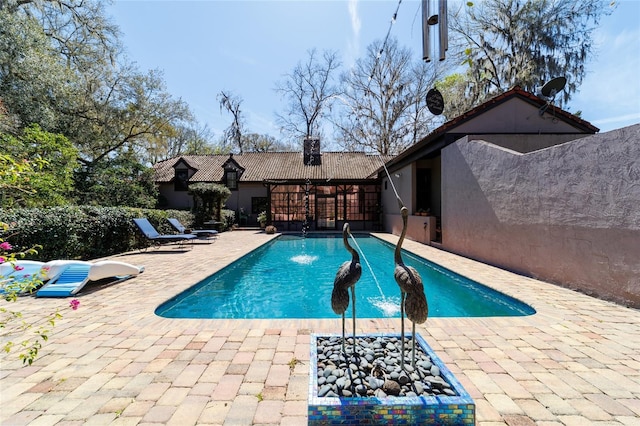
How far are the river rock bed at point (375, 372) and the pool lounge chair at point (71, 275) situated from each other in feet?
14.7

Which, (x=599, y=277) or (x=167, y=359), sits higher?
(x=599, y=277)

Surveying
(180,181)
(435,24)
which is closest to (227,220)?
(180,181)

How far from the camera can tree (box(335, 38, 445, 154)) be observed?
20.5 m

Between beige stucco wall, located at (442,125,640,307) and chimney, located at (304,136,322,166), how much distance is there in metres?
13.9

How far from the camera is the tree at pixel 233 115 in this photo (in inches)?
1087

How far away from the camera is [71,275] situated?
4.79m

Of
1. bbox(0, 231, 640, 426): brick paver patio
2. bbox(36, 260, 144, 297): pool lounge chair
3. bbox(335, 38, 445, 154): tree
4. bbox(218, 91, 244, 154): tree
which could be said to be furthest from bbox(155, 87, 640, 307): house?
bbox(218, 91, 244, 154): tree

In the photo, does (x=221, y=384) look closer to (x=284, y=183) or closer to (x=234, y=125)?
(x=284, y=183)

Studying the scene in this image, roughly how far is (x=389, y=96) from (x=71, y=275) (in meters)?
20.9

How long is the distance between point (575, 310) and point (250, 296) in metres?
5.04

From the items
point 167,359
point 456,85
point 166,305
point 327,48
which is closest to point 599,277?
point 167,359

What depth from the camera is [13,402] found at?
202 centimetres

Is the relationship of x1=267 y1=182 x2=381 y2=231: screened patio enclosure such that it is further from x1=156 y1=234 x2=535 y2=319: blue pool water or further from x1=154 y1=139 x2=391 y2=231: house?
x1=156 y1=234 x2=535 y2=319: blue pool water

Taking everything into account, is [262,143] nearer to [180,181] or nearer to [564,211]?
[180,181]
